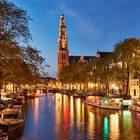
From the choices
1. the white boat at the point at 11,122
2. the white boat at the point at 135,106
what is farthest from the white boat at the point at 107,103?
the white boat at the point at 11,122

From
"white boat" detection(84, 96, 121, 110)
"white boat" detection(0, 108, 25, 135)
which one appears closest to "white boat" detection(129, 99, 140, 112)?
"white boat" detection(84, 96, 121, 110)

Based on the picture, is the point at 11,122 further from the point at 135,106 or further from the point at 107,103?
the point at 107,103

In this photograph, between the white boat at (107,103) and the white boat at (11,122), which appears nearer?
the white boat at (11,122)

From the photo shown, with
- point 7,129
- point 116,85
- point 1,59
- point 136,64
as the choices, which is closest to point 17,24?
point 1,59

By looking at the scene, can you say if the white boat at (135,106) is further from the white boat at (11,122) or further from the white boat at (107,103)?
the white boat at (11,122)

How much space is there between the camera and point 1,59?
46406 millimetres

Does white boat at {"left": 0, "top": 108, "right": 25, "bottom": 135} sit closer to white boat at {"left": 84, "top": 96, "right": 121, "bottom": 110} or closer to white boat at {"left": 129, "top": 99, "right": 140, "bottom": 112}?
white boat at {"left": 129, "top": 99, "right": 140, "bottom": 112}

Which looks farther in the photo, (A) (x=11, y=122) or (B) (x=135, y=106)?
(B) (x=135, y=106)

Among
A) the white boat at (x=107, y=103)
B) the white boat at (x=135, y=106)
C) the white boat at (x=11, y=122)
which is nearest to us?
the white boat at (x=11, y=122)

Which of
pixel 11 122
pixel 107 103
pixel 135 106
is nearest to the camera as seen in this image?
pixel 11 122

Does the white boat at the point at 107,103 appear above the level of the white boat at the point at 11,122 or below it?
above

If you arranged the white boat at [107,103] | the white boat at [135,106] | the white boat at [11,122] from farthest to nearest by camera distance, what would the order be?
1. the white boat at [107,103]
2. the white boat at [135,106]
3. the white boat at [11,122]

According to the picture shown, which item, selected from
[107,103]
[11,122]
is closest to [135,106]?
[107,103]

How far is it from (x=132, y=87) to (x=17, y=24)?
75.7 m
